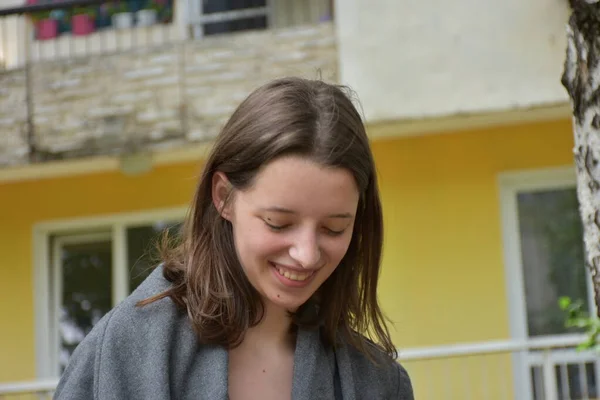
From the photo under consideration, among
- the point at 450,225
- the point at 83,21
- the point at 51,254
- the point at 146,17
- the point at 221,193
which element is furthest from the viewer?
the point at 51,254

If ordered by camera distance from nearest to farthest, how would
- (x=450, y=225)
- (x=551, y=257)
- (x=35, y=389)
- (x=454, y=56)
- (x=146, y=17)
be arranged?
(x=454, y=56) < (x=35, y=389) < (x=551, y=257) < (x=450, y=225) < (x=146, y=17)

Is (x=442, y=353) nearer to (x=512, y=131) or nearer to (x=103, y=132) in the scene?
(x=512, y=131)

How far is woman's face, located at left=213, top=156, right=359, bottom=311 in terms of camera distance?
222 centimetres

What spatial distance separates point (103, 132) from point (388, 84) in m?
2.04

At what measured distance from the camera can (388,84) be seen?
7738 mm

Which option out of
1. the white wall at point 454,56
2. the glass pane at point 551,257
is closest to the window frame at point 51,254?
the white wall at point 454,56

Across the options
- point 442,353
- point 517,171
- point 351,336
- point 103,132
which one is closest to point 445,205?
point 517,171

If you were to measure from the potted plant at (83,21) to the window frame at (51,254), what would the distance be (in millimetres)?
1429

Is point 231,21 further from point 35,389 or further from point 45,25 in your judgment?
point 35,389

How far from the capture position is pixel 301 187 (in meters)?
2.21

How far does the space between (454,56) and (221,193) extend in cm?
545

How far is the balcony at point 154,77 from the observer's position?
801 cm

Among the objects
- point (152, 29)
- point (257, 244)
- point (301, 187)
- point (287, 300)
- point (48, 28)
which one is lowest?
point (287, 300)

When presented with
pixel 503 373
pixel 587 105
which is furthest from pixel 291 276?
pixel 503 373
